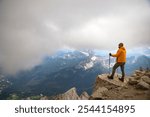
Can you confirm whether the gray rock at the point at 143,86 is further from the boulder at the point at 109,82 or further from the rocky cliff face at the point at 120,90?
the boulder at the point at 109,82

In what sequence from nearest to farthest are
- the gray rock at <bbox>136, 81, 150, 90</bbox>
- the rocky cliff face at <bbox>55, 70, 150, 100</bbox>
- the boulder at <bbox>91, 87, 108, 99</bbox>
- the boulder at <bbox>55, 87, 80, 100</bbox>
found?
1. the rocky cliff face at <bbox>55, 70, 150, 100</bbox>
2. the boulder at <bbox>91, 87, 108, 99</bbox>
3. the gray rock at <bbox>136, 81, 150, 90</bbox>
4. the boulder at <bbox>55, 87, 80, 100</bbox>

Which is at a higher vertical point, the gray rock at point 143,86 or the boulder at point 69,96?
the gray rock at point 143,86

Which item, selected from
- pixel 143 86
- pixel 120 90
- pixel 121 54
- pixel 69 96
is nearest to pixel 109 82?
pixel 120 90

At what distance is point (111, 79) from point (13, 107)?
7606 mm

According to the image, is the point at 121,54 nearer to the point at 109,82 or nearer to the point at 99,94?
the point at 109,82

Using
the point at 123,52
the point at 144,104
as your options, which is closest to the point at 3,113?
the point at 144,104

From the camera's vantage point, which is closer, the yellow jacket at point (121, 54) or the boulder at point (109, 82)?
the yellow jacket at point (121, 54)

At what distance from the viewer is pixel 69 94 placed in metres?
21.6

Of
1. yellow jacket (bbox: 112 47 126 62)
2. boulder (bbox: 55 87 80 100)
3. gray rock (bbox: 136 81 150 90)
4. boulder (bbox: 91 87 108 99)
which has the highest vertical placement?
yellow jacket (bbox: 112 47 126 62)

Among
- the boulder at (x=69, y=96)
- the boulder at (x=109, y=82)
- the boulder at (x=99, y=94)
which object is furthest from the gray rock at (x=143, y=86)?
the boulder at (x=69, y=96)

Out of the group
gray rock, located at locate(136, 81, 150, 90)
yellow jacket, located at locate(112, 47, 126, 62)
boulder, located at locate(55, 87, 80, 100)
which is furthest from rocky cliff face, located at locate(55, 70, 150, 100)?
boulder, located at locate(55, 87, 80, 100)

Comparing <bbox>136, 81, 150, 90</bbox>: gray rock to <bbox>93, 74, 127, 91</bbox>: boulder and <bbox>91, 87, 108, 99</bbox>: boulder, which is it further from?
<bbox>91, 87, 108, 99</bbox>: boulder

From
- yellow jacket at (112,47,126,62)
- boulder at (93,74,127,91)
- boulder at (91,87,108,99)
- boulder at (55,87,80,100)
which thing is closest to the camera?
boulder at (91,87,108,99)

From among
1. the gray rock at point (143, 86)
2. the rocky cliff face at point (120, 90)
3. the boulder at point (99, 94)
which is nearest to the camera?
the rocky cliff face at point (120, 90)
